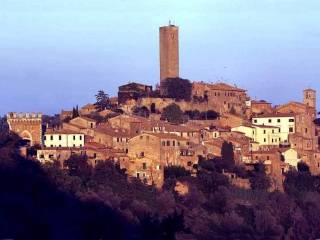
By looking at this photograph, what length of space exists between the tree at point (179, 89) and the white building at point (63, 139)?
7.76 meters

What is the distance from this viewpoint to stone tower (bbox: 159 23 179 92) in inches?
2400

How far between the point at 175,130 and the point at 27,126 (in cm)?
515

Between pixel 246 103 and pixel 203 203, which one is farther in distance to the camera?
pixel 246 103

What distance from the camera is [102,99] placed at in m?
59.0

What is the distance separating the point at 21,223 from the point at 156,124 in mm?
13262

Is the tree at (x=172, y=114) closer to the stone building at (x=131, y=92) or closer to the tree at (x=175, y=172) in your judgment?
the stone building at (x=131, y=92)

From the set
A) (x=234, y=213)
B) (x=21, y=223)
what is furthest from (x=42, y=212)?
(x=234, y=213)

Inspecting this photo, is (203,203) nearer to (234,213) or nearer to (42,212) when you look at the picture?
(234,213)

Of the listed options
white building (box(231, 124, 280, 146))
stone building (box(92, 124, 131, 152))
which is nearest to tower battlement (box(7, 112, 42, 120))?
stone building (box(92, 124, 131, 152))

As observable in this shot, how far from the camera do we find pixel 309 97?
6231 cm

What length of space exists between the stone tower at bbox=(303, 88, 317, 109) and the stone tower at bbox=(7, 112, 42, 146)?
1459cm

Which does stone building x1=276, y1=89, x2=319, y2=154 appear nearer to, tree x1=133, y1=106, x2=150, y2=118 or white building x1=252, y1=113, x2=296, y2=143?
white building x1=252, y1=113, x2=296, y2=143

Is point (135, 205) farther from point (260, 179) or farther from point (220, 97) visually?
point (220, 97)

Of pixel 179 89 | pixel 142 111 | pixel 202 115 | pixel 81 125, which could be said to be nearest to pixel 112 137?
pixel 81 125
